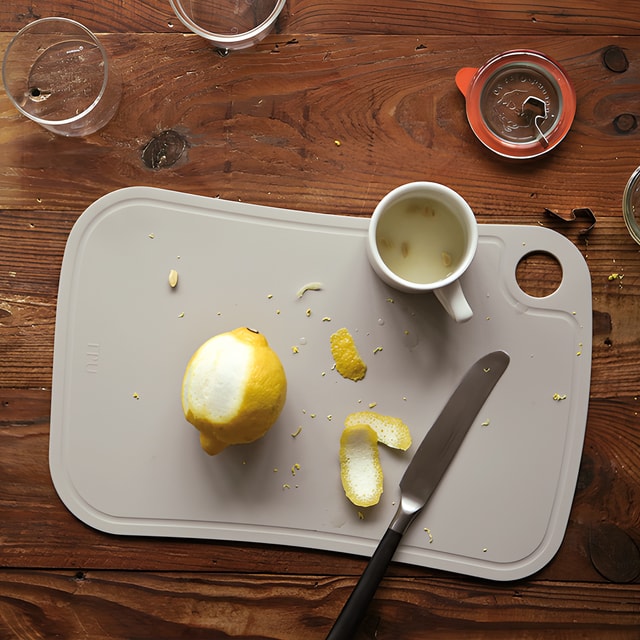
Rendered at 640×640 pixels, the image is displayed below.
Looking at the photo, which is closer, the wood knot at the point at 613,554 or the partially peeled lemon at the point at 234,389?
the partially peeled lemon at the point at 234,389

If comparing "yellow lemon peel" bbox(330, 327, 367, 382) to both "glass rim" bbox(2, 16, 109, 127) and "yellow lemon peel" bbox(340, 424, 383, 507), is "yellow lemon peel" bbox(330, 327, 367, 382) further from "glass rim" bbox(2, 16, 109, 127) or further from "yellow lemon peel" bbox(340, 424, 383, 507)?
"glass rim" bbox(2, 16, 109, 127)

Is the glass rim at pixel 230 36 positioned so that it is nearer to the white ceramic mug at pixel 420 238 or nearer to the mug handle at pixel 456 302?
the white ceramic mug at pixel 420 238

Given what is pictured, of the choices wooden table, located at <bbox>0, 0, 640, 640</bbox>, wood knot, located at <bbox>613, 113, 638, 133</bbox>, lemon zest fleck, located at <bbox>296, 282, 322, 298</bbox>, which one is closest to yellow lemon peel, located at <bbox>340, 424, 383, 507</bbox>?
wooden table, located at <bbox>0, 0, 640, 640</bbox>

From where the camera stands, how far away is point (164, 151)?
96 centimetres

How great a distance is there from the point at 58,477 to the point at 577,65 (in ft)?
3.38

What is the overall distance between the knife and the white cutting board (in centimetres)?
2

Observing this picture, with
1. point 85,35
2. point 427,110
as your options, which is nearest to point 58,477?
point 85,35

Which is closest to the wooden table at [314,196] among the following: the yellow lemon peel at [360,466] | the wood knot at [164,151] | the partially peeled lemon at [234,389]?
the wood knot at [164,151]

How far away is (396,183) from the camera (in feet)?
3.16

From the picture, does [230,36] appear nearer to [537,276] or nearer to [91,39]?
[91,39]

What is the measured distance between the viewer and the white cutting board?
0.94 m

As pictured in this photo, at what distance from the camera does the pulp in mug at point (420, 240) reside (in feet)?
2.91

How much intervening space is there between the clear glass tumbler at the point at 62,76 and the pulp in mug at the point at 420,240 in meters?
0.47

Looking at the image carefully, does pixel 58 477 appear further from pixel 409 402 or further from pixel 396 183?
pixel 396 183
